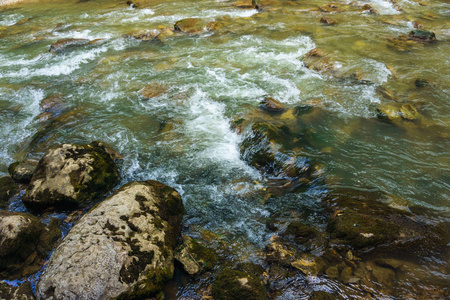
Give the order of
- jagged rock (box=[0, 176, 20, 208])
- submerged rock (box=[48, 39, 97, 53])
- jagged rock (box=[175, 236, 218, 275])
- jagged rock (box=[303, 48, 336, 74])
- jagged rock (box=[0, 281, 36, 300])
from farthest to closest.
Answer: submerged rock (box=[48, 39, 97, 53]) → jagged rock (box=[303, 48, 336, 74]) → jagged rock (box=[0, 176, 20, 208]) → jagged rock (box=[175, 236, 218, 275]) → jagged rock (box=[0, 281, 36, 300])

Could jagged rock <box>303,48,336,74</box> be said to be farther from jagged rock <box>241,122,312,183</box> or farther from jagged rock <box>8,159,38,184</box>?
jagged rock <box>8,159,38,184</box>

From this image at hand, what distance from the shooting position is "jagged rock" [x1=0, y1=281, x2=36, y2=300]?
3.51 meters

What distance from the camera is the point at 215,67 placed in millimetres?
9883

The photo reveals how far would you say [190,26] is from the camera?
1314cm

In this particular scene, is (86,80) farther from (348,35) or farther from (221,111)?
(348,35)

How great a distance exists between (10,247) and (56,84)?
7.21 m

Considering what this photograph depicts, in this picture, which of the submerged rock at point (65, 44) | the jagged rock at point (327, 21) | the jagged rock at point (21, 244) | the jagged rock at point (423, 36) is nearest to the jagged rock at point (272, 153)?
the jagged rock at point (21, 244)

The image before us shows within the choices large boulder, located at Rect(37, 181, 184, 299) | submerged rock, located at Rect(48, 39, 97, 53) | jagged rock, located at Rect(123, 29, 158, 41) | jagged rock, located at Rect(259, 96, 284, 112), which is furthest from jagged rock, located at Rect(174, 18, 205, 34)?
large boulder, located at Rect(37, 181, 184, 299)

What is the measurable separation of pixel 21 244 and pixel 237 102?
5.87 m

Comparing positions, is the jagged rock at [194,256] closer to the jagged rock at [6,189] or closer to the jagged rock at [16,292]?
the jagged rock at [16,292]

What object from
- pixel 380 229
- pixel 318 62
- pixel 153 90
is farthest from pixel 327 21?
pixel 380 229

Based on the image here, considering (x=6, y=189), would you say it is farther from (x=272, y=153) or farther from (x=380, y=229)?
(x=380, y=229)

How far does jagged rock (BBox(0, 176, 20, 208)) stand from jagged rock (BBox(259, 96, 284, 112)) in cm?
597

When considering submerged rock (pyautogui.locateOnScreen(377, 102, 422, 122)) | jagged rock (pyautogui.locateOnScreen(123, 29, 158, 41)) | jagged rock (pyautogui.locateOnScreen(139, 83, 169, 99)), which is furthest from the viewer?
jagged rock (pyautogui.locateOnScreen(123, 29, 158, 41))
